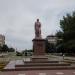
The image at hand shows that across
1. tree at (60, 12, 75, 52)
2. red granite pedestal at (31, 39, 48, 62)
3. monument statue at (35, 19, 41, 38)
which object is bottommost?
red granite pedestal at (31, 39, 48, 62)

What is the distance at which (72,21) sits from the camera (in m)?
75.5

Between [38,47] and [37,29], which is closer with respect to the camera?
[38,47]

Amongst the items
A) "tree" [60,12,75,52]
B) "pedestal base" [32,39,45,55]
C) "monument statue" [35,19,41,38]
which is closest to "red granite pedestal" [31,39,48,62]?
"pedestal base" [32,39,45,55]

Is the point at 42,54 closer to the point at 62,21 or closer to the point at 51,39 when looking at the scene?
the point at 62,21

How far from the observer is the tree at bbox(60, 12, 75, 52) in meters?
73.2

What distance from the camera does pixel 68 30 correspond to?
74.4m

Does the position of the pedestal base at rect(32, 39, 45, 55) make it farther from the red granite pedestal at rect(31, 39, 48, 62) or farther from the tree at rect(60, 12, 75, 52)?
the tree at rect(60, 12, 75, 52)

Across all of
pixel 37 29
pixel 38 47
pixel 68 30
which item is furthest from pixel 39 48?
pixel 68 30

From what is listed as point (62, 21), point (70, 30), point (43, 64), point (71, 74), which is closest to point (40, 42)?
point (43, 64)

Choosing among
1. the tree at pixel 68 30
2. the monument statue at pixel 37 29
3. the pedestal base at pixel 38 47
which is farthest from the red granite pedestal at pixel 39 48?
the tree at pixel 68 30

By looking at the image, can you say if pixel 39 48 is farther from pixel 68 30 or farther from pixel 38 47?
pixel 68 30

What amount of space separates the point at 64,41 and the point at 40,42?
47.6 meters

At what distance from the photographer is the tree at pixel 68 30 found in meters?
73.2

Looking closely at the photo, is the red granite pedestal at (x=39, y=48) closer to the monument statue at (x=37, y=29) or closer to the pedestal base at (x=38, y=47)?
the pedestal base at (x=38, y=47)
